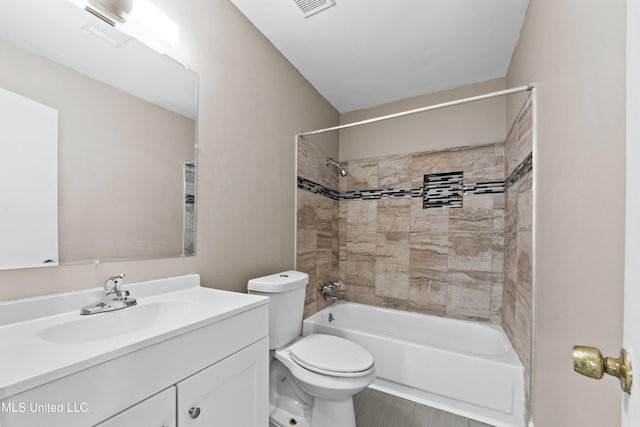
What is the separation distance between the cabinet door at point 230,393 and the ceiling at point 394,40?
1828mm

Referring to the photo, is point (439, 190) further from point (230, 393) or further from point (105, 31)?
point (105, 31)

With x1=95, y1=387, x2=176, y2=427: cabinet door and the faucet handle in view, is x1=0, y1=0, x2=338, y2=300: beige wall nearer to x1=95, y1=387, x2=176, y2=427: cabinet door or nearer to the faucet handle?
the faucet handle

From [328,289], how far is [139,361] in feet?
6.30

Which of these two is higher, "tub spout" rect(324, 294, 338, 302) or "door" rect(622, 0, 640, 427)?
"door" rect(622, 0, 640, 427)

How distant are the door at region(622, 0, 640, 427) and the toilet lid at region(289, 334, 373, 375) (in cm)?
111

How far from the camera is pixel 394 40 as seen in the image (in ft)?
6.05

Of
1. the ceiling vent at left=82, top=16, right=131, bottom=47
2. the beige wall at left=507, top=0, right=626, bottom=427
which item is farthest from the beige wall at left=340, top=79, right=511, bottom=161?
the ceiling vent at left=82, top=16, right=131, bottom=47

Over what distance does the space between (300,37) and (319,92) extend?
708 millimetres

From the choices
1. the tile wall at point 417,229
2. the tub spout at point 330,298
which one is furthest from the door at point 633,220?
the tub spout at point 330,298

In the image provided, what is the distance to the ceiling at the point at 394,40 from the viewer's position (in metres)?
1.58

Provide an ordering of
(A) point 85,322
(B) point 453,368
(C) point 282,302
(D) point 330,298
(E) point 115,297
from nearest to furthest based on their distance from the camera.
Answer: (A) point 85,322
(E) point 115,297
(C) point 282,302
(B) point 453,368
(D) point 330,298

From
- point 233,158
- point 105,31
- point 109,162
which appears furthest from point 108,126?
point 233,158

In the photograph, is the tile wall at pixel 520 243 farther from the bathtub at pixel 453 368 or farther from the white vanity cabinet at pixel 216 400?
the white vanity cabinet at pixel 216 400

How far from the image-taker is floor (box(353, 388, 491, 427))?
5.15ft
